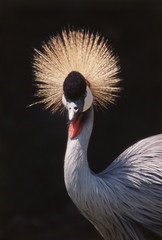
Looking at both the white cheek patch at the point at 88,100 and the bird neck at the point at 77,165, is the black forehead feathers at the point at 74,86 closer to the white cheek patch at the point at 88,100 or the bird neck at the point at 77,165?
the white cheek patch at the point at 88,100

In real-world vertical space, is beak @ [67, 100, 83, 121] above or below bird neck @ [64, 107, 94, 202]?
above

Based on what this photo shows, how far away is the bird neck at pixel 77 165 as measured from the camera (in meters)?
1.66

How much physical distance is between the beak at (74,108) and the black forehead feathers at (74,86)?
0.06ft

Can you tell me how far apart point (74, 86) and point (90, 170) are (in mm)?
319

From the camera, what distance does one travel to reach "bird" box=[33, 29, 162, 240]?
1665 millimetres

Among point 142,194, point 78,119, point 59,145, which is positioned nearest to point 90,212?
point 142,194

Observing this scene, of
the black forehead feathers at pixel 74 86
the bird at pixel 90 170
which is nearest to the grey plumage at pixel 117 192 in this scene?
the bird at pixel 90 170

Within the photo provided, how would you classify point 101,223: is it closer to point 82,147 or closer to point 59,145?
point 82,147

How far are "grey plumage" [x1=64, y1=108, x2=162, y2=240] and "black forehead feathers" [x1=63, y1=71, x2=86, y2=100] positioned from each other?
11cm

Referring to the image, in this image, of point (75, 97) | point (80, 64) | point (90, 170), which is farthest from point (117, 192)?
point (80, 64)

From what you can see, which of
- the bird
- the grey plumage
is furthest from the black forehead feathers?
the grey plumage

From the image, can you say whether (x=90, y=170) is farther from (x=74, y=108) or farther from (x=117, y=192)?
(x=74, y=108)

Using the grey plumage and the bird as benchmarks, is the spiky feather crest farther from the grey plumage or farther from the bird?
the grey plumage

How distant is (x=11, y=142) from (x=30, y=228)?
64 cm
